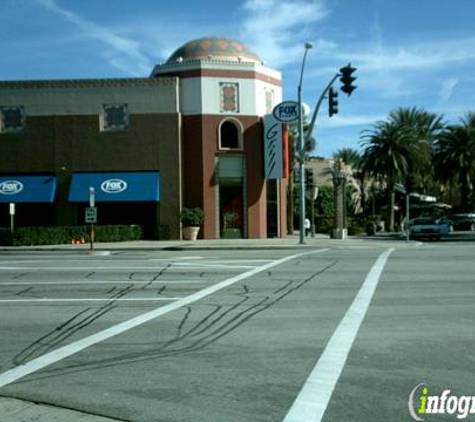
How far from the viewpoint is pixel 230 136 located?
123ft

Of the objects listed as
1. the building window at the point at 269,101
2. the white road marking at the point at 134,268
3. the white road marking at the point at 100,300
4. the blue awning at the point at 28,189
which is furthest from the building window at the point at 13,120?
the white road marking at the point at 100,300

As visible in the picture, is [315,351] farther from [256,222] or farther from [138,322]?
[256,222]

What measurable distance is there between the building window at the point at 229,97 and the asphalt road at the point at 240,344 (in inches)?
875

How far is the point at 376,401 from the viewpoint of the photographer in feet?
19.7

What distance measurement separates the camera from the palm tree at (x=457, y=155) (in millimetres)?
54844

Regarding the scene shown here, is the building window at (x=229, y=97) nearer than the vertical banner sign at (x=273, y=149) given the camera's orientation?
Yes

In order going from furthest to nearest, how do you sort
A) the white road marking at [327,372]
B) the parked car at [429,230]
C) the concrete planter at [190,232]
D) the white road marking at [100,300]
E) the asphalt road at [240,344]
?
1. the parked car at [429,230]
2. the concrete planter at [190,232]
3. the white road marking at [100,300]
4. the asphalt road at [240,344]
5. the white road marking at [327,372]

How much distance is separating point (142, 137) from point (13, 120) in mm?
7101

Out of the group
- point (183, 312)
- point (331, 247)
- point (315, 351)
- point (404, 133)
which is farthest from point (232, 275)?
point (404, 133)

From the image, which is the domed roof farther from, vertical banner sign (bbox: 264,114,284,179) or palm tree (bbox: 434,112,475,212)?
palm tree (bbox: 434,112,475,212)

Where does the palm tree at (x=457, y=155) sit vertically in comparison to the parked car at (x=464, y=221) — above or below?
above

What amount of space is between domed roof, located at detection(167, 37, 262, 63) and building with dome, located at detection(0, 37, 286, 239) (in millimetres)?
1042

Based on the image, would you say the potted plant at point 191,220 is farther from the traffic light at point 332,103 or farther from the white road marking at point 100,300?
the white road marking at point 100,300

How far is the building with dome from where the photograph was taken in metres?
36.6
